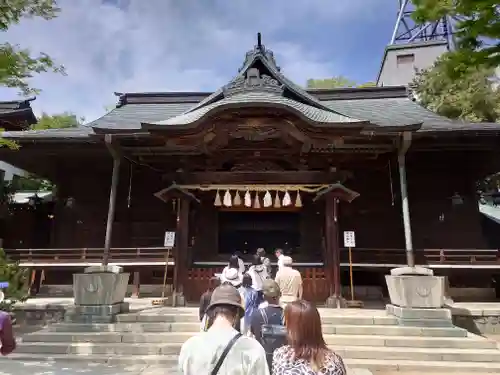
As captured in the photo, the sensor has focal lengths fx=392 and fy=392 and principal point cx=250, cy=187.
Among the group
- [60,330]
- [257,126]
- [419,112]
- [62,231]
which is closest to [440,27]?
[419,112]

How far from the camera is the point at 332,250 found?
37.2 ft

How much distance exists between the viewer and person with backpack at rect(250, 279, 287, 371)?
401 cm

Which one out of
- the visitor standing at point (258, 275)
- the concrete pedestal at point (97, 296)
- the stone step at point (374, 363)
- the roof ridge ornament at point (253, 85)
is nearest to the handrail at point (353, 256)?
the concrete pedestal at point (97, 296)

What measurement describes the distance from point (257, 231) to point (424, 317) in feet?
21.5

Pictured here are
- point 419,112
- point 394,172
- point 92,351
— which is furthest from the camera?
point 419,112

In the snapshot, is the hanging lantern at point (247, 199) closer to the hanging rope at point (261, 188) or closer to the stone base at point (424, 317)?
the hanging rope at point (261, 188)

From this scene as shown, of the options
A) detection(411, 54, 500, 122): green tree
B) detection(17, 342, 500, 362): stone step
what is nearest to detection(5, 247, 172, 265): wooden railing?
detection(17, 342, 500, 362): stone step

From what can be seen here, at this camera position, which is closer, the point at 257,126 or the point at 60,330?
the point at 60,330

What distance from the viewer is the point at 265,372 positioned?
2281mm

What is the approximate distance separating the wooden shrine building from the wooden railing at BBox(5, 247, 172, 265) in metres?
0.05

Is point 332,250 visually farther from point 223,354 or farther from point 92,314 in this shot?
point 223,354

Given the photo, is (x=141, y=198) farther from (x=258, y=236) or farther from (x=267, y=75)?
(x=267, y=75)

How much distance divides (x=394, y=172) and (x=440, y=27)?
33861 millimetres

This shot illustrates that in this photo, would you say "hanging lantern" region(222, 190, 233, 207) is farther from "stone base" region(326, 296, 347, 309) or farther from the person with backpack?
the person with backpack
